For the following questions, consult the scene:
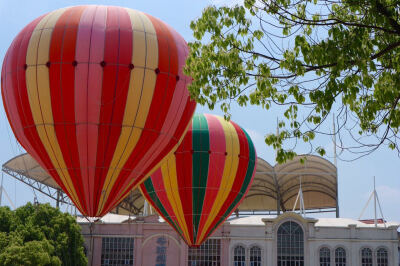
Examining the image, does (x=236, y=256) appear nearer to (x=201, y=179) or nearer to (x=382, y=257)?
(x=382, y=257)

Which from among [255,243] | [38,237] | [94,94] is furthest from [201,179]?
[255,243]

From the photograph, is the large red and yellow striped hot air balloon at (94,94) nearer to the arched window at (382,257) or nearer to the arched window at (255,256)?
the arched window at (255,256)

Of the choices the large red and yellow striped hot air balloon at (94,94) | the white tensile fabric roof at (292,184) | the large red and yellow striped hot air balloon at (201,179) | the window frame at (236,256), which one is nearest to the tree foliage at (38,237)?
the large red and yellow striped hot air balloon at (201,179)

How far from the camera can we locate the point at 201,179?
95.0 ft

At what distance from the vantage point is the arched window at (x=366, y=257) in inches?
2189

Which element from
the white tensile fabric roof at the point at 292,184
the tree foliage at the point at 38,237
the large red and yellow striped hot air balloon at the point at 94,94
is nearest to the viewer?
the large red and yellow striped hot air balloon at the point at 94,94

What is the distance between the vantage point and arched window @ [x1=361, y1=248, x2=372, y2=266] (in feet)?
182

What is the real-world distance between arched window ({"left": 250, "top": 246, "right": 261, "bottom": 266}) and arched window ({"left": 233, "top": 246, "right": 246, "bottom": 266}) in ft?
2.25

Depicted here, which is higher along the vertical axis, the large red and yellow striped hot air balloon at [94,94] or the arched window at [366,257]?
the large red and yellow striped hot air balloon at [94,94]

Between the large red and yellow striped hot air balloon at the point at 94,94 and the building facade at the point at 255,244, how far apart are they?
35347mm

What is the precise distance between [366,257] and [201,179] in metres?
32.2

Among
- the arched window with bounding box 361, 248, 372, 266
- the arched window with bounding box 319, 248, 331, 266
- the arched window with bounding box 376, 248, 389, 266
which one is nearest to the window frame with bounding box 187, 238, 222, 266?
the arched window with bounding box 319, 248, 331, 266

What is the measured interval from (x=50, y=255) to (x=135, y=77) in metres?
26.7

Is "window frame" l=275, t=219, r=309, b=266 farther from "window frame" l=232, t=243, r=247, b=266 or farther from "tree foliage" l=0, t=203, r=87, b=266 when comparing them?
"tree foliage" l=0, t=203, r=87, b=266
